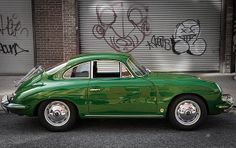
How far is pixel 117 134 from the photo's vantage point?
265 inches

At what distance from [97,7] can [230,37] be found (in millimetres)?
4554

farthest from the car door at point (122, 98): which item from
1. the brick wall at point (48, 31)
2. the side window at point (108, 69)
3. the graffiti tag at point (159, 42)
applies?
the graffiti tag at point (159, 42)

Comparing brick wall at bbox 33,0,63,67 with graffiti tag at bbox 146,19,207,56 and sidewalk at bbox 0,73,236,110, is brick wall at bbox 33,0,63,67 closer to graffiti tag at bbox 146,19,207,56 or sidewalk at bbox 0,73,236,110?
sidewalk at bbox 0,73,236,110

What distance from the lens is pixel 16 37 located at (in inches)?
525

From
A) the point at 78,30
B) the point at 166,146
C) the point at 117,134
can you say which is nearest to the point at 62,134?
the point at 117,134

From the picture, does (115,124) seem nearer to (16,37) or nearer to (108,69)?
(108,69)

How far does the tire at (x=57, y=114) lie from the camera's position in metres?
6.84

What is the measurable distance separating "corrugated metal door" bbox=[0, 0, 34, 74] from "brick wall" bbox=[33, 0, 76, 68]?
14.3 inches

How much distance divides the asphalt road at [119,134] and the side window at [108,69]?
0.95m

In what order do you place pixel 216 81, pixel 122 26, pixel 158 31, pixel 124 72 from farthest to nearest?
1. pixel 158 31
2. pixel 122 26
3. pixel 216 81
4. pixel 124 72

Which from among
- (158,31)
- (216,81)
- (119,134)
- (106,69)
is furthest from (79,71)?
(158,31)

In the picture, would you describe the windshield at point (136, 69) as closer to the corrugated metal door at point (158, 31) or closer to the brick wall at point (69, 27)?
the brick wall at point (69, 27)

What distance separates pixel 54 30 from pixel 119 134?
7093 millimetres

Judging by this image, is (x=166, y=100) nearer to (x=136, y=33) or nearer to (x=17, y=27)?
(x=136, y=33)
